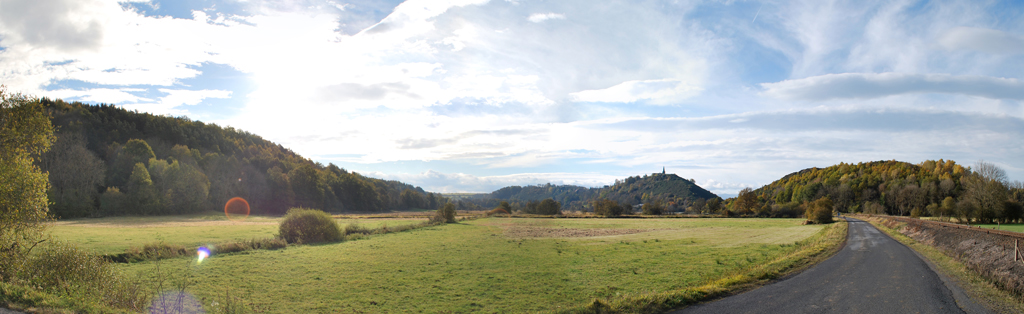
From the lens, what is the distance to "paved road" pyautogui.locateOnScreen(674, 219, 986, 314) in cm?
988

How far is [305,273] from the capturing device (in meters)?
20.8

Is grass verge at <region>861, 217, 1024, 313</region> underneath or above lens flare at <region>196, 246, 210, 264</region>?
above

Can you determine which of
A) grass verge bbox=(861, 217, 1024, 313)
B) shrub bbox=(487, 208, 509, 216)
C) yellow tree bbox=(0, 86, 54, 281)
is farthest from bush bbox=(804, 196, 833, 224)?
yellow tree bbox=(0, 86, 54, 281)

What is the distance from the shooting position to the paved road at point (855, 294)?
9875 mm

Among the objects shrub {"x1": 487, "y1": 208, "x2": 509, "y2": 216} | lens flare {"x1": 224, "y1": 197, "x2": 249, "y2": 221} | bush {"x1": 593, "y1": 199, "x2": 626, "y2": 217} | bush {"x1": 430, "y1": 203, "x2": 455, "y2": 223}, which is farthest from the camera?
bush {"x1": 593, "y1": 199, "x2": 626, "y2": 217}

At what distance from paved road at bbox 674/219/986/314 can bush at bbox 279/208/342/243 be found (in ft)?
114

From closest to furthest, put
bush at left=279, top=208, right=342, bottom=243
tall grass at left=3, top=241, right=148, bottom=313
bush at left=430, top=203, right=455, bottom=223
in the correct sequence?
tall grass at left=3, top=241, right=148, bottom=313 → bush at left=279, top=208, right=342, bottom=243 → bush at left=430, top=203, right=455, bottom=223

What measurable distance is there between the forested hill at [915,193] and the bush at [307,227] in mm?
74555

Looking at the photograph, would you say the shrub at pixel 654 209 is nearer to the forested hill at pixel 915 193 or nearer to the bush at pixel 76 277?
the forested hill at pixel 915 193

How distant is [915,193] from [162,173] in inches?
6193

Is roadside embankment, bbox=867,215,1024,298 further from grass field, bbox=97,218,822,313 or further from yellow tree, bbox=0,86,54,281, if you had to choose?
yellow tree, bbox=0,86,54,281

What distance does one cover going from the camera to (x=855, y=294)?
11.3 metres

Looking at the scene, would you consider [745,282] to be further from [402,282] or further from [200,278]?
[200,278]

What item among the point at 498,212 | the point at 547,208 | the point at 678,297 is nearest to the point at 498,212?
the point at 498,212
